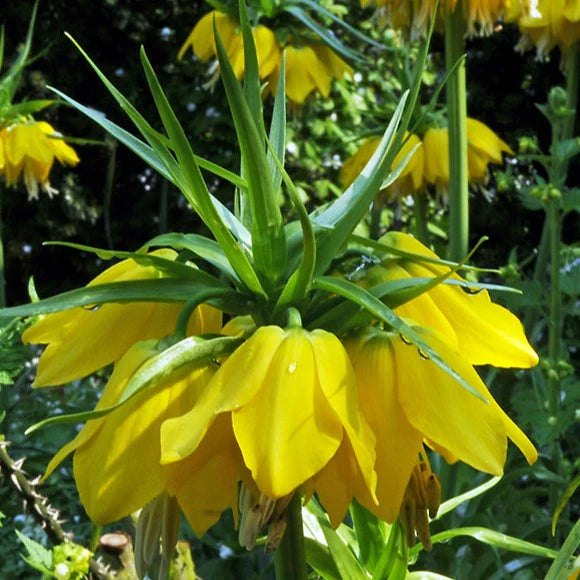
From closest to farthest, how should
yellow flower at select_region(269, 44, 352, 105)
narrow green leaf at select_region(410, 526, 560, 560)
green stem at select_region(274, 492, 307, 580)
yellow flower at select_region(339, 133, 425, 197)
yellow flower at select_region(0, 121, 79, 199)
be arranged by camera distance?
1. green stem at select_region(274, 492, 307, 580)
2. narrow green leaf at select_region(410, 526, 560, 560)
3. yellow flower at select_region(339, 133, 425, 197)
4. yellow flower at select_region(0, 121, 79, 199)
5. yellow flower at select_region(269, 44, 352, 105)

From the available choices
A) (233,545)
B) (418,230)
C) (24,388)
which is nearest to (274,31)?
(418,230)

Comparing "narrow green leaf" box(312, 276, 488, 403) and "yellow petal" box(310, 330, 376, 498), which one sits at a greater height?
"narrow green leaf" box(312, 276, 488, 403)

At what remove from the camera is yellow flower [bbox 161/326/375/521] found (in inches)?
24.5

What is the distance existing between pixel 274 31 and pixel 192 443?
2.03 meters

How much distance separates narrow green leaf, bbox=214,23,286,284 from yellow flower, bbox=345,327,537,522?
93 mm

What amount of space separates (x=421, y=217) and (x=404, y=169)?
0.10 m

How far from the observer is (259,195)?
72 centimetres

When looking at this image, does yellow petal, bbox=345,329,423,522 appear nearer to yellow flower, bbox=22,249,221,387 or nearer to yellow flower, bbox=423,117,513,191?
yellow flower, bbox=22,249,221,387

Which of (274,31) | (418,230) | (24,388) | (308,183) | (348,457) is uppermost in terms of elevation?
(274,31)

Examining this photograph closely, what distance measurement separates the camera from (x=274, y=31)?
2.54 m

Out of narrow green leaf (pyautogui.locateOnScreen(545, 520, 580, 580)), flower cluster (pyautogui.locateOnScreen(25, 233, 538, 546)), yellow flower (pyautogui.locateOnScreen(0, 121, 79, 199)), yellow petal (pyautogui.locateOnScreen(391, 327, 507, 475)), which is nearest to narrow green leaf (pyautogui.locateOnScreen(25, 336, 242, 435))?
flower cluster (pyautogui.locateOnScreen(25, 233, 538, 546))

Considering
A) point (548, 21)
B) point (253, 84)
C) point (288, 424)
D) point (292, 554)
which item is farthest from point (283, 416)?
point (548, 21)

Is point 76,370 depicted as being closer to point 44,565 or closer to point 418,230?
point 44,565

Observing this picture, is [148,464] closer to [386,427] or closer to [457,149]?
[386,427]
